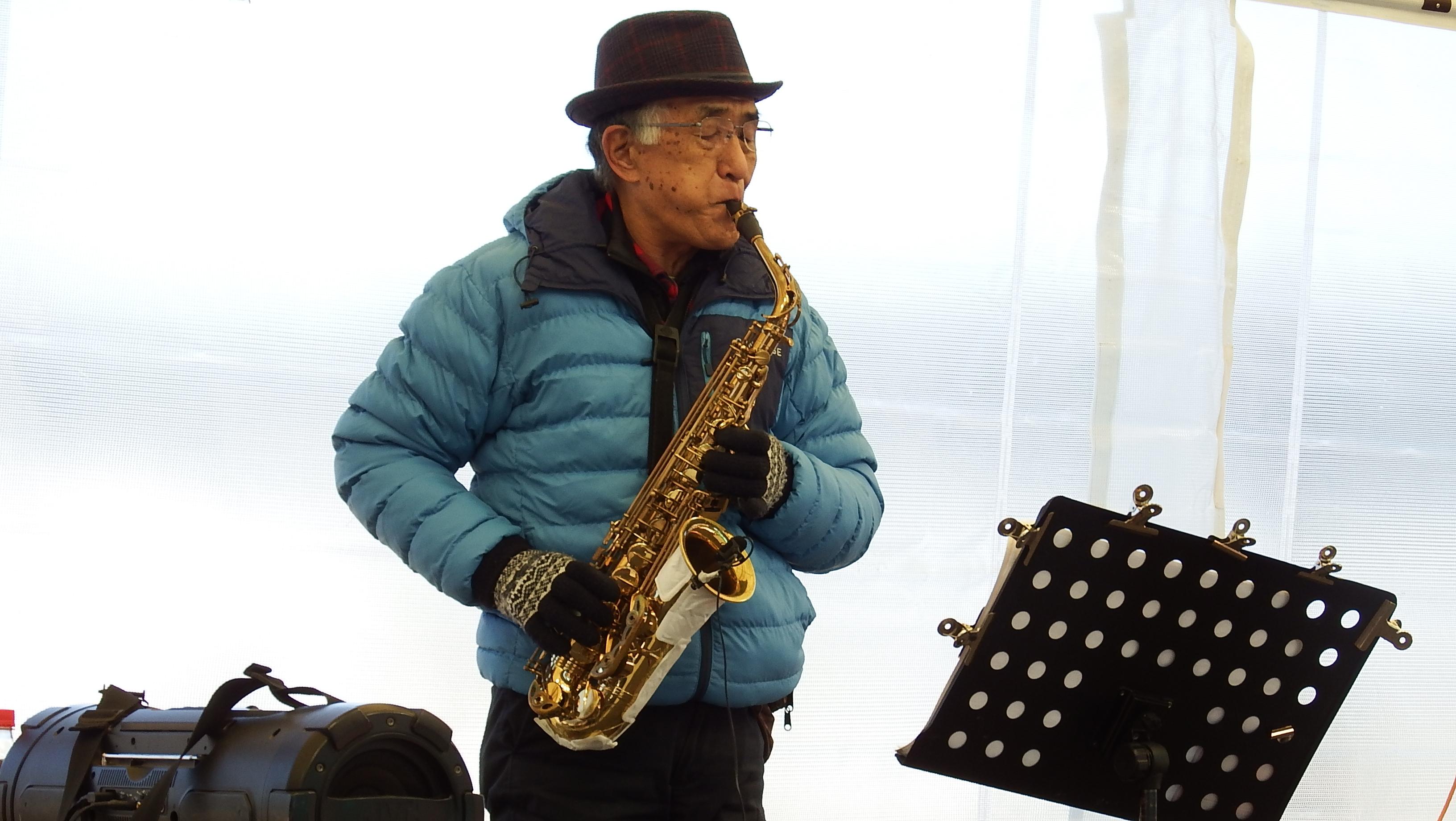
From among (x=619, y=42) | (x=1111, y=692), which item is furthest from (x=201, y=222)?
(x=1111, y=692)

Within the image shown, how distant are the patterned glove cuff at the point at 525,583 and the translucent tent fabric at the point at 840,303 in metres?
1.09

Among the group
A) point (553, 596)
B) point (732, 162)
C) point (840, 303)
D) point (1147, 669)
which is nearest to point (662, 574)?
point (553, 596)

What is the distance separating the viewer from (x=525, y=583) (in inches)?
78.8

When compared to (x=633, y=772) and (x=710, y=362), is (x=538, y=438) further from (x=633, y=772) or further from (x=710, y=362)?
(x=633, y=772)

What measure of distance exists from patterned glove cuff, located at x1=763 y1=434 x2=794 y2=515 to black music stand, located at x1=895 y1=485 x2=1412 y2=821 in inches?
12.4

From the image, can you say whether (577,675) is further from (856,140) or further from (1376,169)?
(1376,169)

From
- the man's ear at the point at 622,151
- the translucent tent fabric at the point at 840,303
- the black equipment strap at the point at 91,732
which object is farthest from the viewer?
the translucent tent fabric at the point at 840,303

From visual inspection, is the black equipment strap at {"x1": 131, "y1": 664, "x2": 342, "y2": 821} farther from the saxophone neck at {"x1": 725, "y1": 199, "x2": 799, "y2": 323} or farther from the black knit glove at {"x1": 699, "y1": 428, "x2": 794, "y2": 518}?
the saxophone neck at {"x1": 725, "y1": 199, "x2": 799, "y2": 323}

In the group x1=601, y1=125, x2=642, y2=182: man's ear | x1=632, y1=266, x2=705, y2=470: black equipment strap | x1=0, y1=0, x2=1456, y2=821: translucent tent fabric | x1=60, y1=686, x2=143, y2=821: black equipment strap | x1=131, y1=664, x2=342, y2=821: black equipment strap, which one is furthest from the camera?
x1=0, y1=0, x2=1456, y2=821: translucent tent fabric

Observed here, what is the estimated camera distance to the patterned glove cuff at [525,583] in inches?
78.5

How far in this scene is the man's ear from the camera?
2.29 metres

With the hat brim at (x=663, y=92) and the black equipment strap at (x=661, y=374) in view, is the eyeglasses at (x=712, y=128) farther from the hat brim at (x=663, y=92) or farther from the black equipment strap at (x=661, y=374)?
the black equipment strap at (x=661, y=374)

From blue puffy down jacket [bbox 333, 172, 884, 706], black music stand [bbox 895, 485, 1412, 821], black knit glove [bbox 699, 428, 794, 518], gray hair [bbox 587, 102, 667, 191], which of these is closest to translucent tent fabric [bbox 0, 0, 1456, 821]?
gray hair [bbox 587, 102, 667, 191]

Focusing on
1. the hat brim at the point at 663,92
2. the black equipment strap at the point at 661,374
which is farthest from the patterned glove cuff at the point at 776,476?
the hat brim at the point at 663,92
